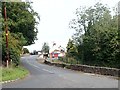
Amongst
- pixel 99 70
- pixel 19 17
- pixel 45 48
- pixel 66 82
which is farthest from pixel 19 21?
pixel 45 48

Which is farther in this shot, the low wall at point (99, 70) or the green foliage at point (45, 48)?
the green foliage at point (45, 48)

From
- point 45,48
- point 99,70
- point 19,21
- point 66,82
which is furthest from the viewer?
point 45,48

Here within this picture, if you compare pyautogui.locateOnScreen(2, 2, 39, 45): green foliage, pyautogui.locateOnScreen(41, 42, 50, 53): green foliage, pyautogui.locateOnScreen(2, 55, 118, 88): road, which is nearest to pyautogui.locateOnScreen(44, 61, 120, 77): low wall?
pyautogui.locateOnScreen(2, 55, 118, 88): road

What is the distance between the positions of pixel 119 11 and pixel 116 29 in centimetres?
526

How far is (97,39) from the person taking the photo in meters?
56.6

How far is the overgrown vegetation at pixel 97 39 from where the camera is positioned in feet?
165

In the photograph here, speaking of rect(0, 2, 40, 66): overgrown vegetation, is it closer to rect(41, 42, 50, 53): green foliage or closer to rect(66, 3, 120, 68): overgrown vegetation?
rect(66, 3, 120, 68): overgrown vegetation

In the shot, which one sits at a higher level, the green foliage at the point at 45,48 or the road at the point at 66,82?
the green foliage at the point at 45,48

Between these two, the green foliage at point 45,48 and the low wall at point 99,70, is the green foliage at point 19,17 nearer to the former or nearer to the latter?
the low wall at point 99,70

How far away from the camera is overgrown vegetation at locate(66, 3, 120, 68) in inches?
1983

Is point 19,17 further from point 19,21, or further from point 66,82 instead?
point 66,82

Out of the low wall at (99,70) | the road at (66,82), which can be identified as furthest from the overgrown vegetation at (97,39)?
the road at (66,82)

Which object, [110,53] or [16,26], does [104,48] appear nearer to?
[110,53]

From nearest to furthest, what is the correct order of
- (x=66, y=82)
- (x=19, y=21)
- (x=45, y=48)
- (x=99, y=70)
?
(x=66, y=82) < (x=99, y=70) < (x=19, y=21) < (x=45, y=48)
